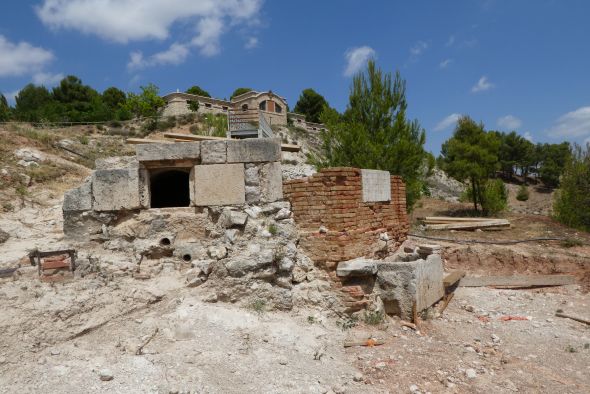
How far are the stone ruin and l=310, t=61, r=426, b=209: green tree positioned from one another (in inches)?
244

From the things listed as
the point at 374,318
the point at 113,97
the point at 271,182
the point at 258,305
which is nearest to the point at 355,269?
the point at 374,318

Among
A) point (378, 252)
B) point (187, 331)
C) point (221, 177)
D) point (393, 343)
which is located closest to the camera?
point (187, 331)

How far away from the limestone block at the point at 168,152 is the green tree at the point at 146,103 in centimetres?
3408

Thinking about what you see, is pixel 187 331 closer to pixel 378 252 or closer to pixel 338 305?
pixel 338 305

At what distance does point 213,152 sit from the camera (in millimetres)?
5207

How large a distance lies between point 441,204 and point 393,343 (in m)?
18.9

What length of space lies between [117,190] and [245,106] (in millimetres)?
37262

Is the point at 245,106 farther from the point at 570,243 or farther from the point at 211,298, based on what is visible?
the point at 211,298

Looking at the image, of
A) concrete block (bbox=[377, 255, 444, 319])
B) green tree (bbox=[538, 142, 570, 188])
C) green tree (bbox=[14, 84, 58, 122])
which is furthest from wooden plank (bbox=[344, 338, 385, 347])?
green tree (bbox=[538, 142, 570, 188])

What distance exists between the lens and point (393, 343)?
14.5ft

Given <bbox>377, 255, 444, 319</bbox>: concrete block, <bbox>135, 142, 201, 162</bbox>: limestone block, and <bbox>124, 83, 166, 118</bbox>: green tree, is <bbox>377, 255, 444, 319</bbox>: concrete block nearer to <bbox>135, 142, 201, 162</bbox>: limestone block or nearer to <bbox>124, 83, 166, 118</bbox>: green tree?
<bbox>135, 142, 201, 162</bbox>: limestone block

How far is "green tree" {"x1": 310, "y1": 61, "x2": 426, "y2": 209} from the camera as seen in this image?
1146 cm

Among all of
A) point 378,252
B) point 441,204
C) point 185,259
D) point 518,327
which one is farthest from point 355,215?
point 441,204

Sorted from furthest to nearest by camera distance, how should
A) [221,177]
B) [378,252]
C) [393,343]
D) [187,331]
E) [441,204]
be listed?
[441,204]
[378,252]
[221,177]
[393,343]
[187,331]
